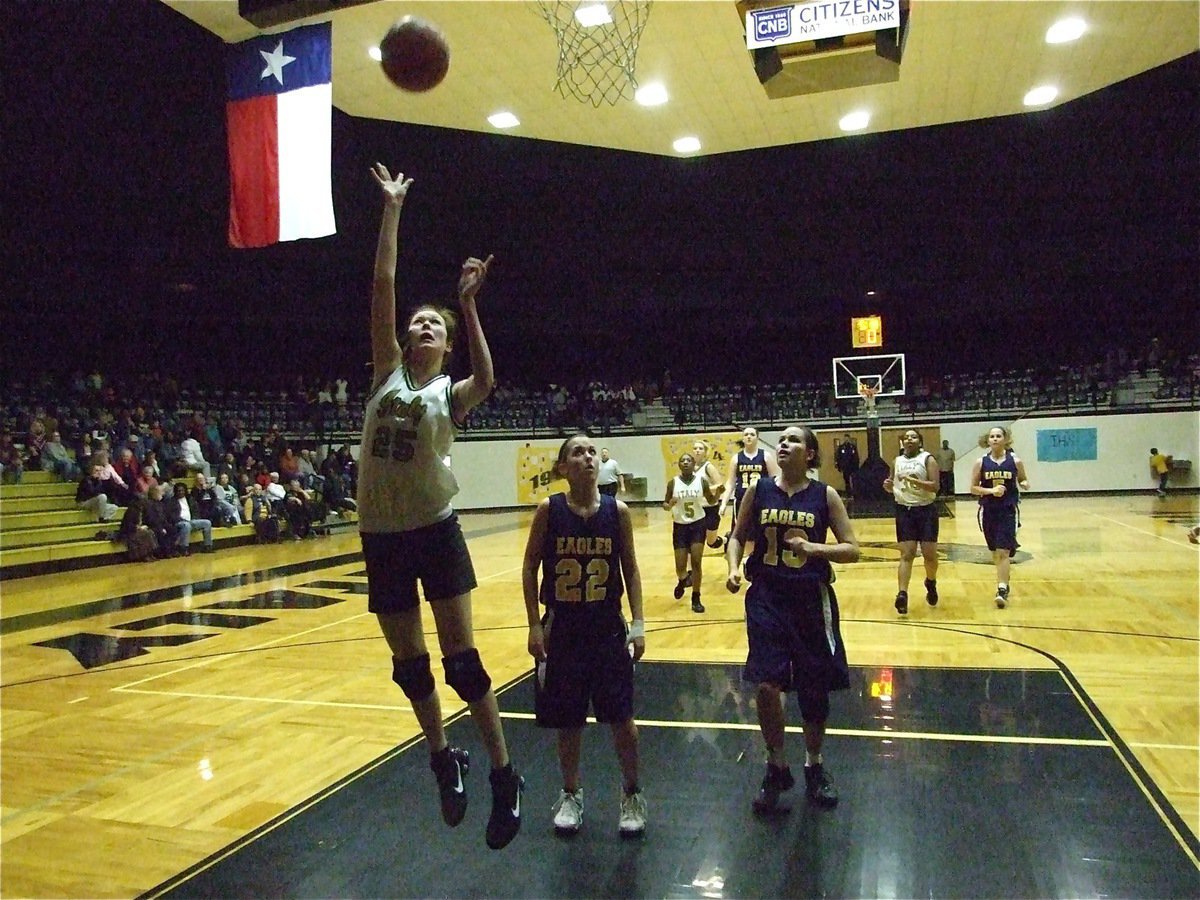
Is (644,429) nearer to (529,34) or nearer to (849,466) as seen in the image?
(849,466)

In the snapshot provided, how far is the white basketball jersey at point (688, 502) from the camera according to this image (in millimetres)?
8219

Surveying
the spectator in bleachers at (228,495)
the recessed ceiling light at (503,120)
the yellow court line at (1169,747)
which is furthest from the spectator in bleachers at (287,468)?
the yellow court line at (1169,747)

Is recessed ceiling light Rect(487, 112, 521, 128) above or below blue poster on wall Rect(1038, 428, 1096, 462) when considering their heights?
above

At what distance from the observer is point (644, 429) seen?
2448 cm

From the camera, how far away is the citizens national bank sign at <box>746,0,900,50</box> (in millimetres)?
6371

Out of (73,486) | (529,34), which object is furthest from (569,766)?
(73,486)

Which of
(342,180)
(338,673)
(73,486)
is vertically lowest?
(338,673)

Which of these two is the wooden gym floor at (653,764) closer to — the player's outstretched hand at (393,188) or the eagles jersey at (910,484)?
the eagles jersey at (910,484)

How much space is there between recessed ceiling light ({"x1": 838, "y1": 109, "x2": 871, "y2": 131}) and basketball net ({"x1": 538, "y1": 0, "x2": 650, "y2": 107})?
3.25m

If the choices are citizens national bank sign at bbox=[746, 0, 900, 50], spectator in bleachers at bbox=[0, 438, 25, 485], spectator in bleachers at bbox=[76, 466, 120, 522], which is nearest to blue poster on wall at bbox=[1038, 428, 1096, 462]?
citizens national bank sign at bbox=[746, 0, 900, 50]

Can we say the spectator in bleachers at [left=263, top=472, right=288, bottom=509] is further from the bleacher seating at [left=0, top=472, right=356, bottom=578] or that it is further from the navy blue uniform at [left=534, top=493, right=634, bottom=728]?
the navy blue uniform at [left=534, top=493, right=634, bottom=728]

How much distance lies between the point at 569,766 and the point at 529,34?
8012 millimetres

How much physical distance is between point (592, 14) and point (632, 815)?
7078 millimetres

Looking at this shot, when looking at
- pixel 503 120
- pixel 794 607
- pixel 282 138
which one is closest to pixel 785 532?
pixel 794 607
